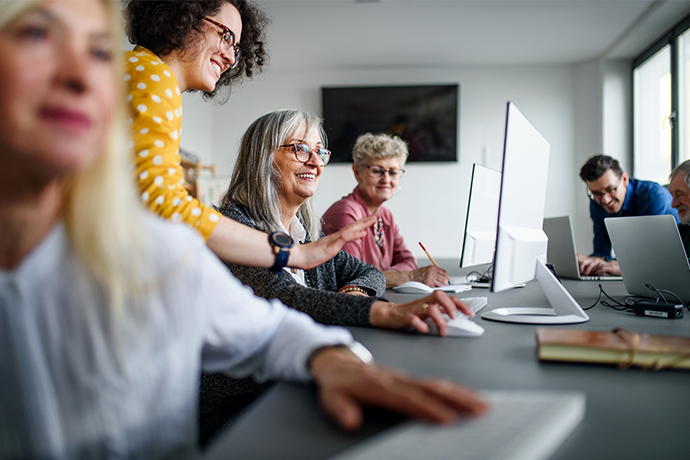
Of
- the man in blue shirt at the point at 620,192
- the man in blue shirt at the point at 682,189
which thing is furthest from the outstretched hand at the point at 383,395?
the man in blue shirt at the point at 620,192

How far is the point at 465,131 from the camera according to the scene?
200 inches

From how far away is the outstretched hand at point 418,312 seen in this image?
0.97m

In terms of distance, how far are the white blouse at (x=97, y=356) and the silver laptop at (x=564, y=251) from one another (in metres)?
1.93

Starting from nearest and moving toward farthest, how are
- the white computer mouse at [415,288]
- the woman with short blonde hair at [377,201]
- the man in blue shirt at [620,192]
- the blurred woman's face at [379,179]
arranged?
the white computer mouse at [415,288]
the woman with short blonde hair at [377,201]
the blurred woman's face at [379,179]
the man in blue shirt at [620,192]

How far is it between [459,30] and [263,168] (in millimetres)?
3249

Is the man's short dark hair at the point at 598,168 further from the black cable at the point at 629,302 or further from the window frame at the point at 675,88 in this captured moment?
the black cable at the point at 629,302

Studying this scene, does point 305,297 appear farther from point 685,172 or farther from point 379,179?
point 685,172

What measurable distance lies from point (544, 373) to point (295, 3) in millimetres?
3583

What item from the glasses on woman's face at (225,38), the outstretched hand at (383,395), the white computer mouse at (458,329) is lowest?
the white computer mouse at (458,329)

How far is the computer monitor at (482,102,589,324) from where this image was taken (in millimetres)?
932

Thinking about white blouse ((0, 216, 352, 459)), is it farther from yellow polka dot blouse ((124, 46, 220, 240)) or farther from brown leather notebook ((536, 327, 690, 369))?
brown leather notebook ((536, 327, 690, 369))

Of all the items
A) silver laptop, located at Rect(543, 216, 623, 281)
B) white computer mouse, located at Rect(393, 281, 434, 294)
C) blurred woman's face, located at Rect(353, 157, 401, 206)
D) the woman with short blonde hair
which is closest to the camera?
white computer mouse, located at Rect(393, 281, 434, 294)

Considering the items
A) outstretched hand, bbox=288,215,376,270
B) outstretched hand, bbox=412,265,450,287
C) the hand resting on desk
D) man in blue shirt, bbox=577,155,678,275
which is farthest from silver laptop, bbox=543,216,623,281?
outstretched hand, bbox=288,215,376,270

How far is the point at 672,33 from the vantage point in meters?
3.96
